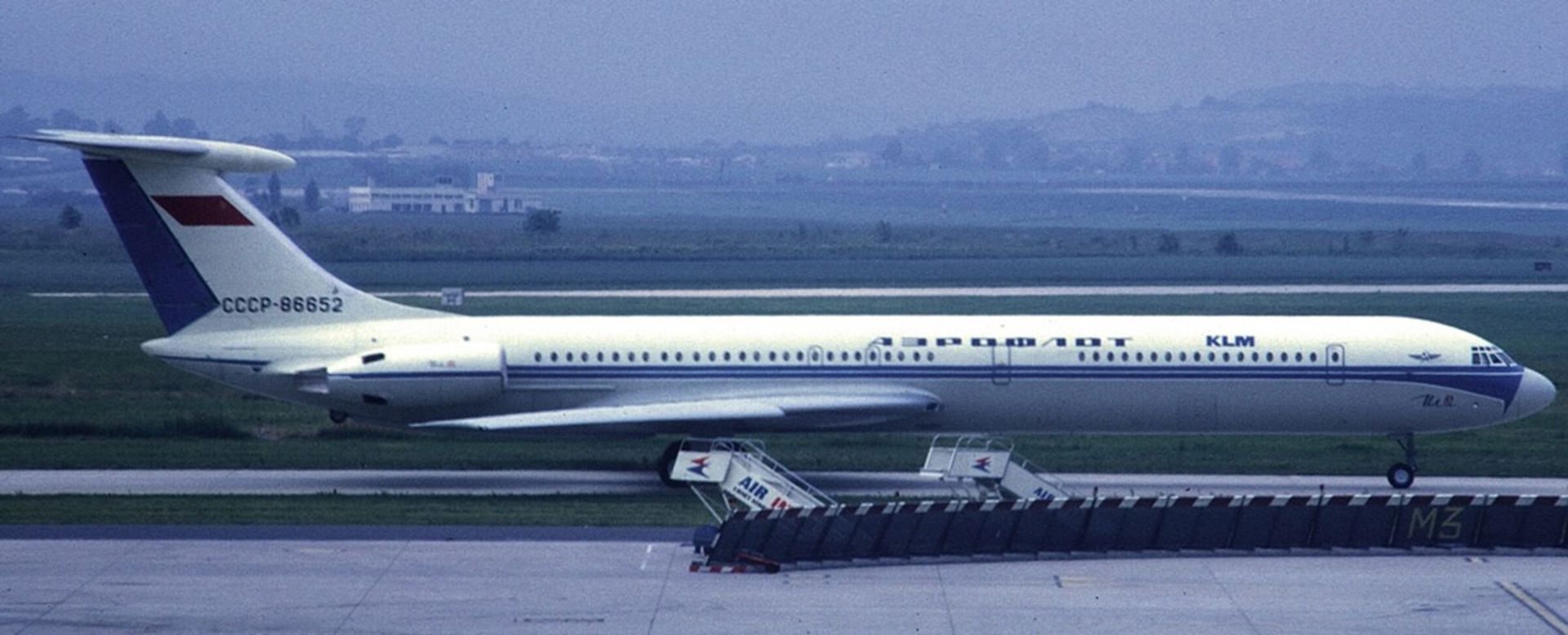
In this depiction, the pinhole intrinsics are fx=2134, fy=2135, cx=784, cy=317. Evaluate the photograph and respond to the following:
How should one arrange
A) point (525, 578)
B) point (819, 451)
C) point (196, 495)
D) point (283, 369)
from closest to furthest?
point (525, 578)
point (196, 495)
point (283, 369)
point (819, 451)

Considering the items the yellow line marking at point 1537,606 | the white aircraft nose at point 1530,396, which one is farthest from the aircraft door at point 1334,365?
the yellow line marking at point 1537,606

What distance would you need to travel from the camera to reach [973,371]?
1447 inches

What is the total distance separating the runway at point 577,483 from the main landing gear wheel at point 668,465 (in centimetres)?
22

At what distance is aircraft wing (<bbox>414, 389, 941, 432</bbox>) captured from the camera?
35562 millimetres

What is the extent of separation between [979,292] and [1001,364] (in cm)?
4149

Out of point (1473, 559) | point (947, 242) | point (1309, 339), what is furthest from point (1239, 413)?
point (947, 242)

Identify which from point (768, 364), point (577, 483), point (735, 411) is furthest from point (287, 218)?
point (735, 411)

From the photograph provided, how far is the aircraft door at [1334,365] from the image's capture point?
121 ft

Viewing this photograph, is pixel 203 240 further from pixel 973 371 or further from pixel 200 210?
pixel 973 371

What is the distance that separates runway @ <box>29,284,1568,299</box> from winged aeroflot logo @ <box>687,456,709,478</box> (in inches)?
1683

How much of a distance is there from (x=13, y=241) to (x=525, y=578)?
9460cm

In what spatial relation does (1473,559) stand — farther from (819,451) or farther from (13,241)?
(13,241)

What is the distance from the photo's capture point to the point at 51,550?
1105 inches

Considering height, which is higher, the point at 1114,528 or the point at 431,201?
the point at 1114,528
